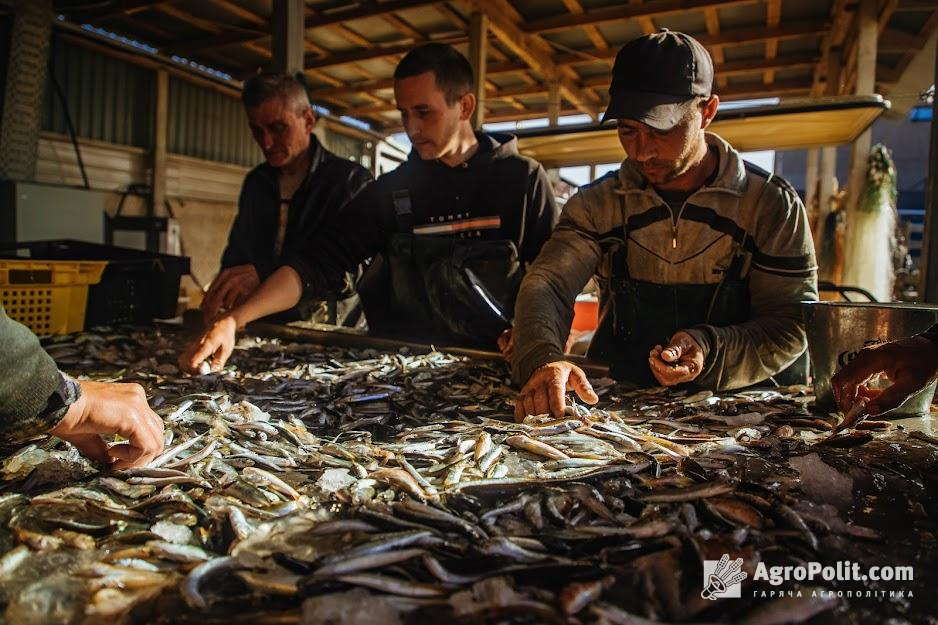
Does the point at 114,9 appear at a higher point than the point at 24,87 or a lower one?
higher

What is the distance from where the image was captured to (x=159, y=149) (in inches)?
457

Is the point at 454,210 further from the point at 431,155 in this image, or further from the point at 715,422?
the point at 715,422

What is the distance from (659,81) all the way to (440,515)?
2.05 meters

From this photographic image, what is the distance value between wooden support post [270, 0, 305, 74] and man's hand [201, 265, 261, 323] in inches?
104

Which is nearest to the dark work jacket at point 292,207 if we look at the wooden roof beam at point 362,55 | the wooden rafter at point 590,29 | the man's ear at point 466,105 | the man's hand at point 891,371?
the man's ear at point 466,105

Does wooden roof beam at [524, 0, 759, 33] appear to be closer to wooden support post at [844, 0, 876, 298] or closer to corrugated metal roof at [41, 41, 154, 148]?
Answer: wooden support post at [844, 0, 876, 298]

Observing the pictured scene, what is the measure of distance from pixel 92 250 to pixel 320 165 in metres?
1.65

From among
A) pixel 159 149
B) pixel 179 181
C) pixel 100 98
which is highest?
pixel 100 98

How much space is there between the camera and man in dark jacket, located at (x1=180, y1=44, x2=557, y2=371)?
12.4 ft

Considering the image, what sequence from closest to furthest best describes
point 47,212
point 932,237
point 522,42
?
point 932,237, point 47,212, point 522,42

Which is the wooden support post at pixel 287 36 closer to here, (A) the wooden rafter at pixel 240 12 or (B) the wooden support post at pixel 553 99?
(A) the wooden rafter at pixel 240 12

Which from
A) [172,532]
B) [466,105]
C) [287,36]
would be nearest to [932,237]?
[466,105]

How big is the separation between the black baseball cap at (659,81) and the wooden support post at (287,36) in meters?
3.89

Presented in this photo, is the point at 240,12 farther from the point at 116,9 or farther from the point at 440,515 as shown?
the point at 440,515
